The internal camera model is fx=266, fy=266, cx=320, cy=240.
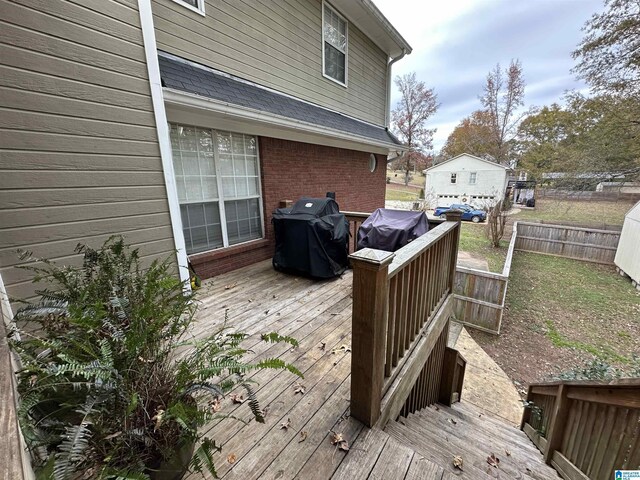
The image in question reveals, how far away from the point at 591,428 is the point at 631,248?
31.4 ft

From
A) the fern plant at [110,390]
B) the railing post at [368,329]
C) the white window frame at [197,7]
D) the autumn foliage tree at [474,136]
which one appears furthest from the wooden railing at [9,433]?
the autumn foliage tree at [474,136]

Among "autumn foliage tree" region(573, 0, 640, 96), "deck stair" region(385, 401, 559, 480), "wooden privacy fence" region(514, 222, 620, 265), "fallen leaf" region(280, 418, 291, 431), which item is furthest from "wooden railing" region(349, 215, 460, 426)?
"autumn foliage tree" region(573, 0, 640, 96)

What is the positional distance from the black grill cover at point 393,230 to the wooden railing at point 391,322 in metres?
0.57

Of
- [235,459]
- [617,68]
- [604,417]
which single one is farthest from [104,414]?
[617,68]

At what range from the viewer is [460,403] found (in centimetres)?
400

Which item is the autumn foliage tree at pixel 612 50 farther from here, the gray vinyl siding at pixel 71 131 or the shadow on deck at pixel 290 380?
the gray vinyl siding at pixel 71 131

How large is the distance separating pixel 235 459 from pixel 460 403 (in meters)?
3.80

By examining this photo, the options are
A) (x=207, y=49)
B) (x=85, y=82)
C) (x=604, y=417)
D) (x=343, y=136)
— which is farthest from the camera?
(x=343, y=136)

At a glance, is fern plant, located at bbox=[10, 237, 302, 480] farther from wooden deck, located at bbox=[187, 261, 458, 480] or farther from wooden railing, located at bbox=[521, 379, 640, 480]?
wooden railing, located at bbox=[521, 379, 640, 480]

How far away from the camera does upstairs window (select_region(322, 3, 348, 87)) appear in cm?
583

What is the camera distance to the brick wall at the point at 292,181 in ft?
14.0

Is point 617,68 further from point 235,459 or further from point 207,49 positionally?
point 235,459

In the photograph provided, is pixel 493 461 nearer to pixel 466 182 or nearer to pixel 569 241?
pixel 569 241

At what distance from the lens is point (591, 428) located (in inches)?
84.8
